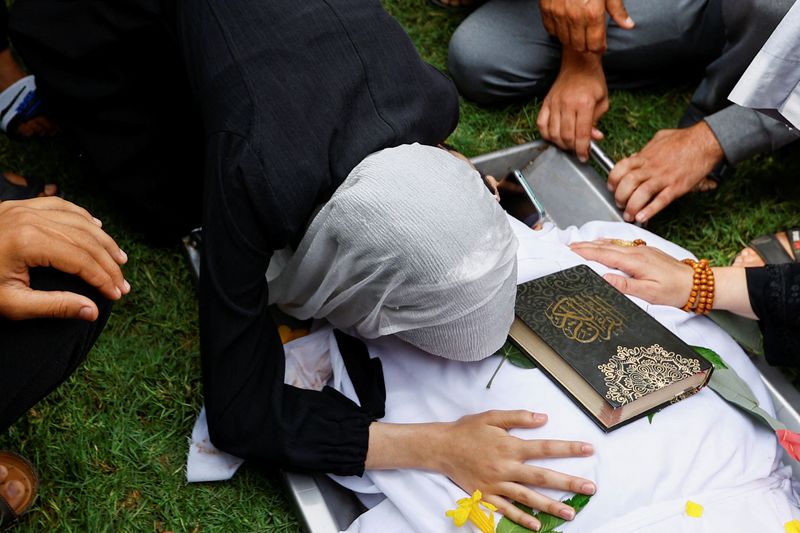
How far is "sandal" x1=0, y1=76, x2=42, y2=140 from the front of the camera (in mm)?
1752

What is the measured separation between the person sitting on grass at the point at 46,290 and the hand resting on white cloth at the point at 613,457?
1.28 ft

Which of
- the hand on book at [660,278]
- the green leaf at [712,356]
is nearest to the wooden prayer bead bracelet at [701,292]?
the hand on book at [660,278]

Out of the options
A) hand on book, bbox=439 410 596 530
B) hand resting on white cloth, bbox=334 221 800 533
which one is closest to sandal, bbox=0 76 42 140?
hand resting on white cloth, bbox=334 221 800 533

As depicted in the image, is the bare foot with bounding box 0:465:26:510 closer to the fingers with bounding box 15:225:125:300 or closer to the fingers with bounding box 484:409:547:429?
the fingers with bounding box 15:225:125:300

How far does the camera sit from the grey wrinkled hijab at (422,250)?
1.07 m

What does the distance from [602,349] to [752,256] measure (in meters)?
0.79

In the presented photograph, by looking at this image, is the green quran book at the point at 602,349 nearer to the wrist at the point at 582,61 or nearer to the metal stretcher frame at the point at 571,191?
the metal stretcher frame at the point at 571,191

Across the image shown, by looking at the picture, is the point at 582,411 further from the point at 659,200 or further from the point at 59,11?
the point at 59,11

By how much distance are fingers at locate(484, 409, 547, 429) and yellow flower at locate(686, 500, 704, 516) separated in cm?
24

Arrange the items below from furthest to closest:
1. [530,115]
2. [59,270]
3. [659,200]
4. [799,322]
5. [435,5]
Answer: [435,5], [530,115], [659,200], [799,322], [59,270]

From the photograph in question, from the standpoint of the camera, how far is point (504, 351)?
4.24 ft

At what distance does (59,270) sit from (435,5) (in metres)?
1.57

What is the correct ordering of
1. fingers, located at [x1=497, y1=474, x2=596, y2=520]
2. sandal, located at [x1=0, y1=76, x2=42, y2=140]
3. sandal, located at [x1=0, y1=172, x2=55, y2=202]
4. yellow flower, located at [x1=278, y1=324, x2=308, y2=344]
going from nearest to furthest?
1. fingers, located at [x1=497, y1=474, x2=596, y2=520]
2. yellow flower, located at [x1=278, y1=324, x2=308, y2=344]
3. sandal, located at [x1=0, y1=172, x2=55, y2=202]
4. sandal, located at [x1=0, y1=76, x2=42, y2=140]

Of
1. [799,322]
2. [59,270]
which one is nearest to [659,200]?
[799,322]
